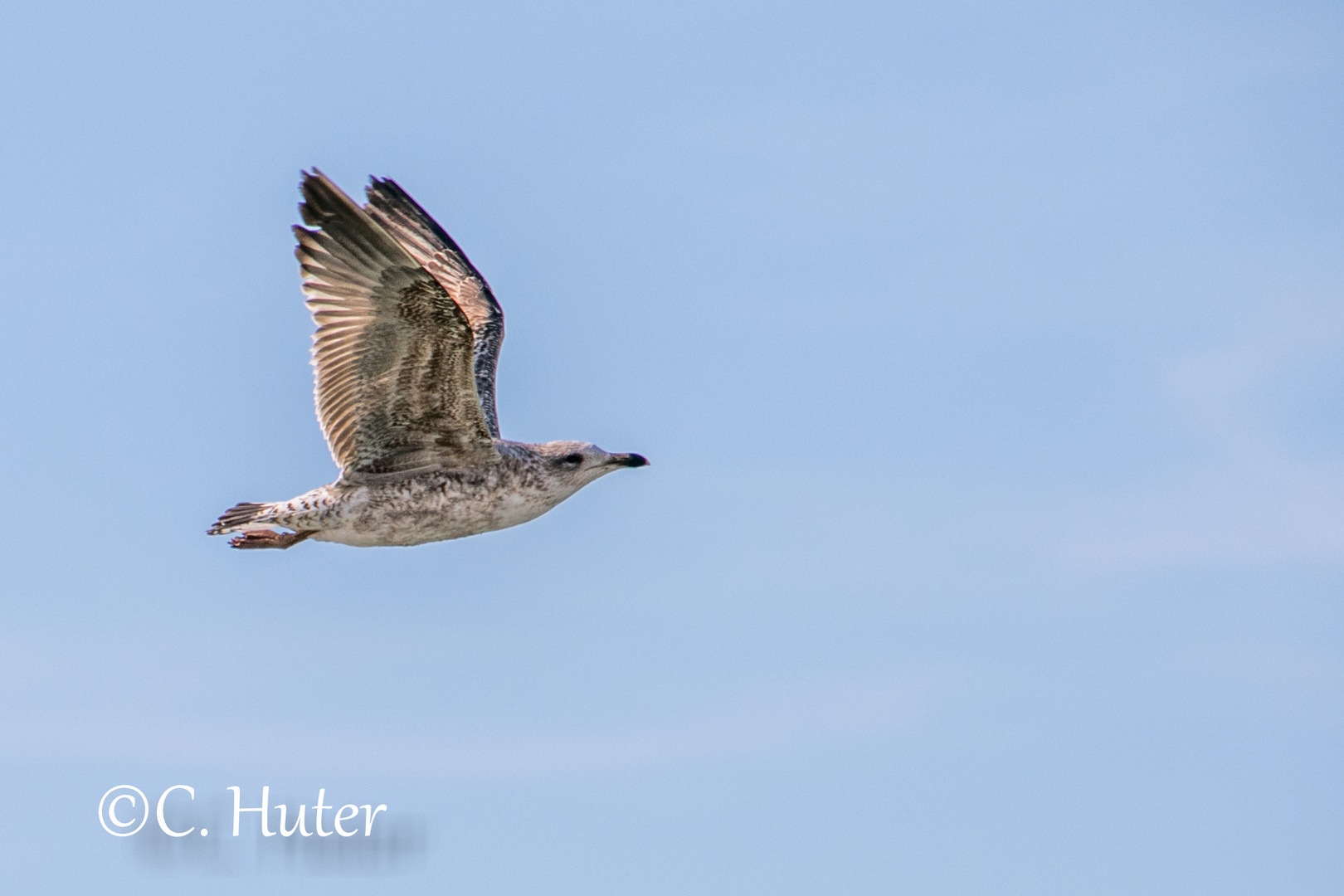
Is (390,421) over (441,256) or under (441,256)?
under

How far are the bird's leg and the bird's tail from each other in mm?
95

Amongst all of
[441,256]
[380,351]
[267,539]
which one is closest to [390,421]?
[380,351]

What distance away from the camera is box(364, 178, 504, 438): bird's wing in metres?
21.8

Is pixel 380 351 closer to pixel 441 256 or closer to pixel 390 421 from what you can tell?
pixel 390 421

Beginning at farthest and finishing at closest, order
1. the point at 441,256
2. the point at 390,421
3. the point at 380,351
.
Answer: the point at 441,256, the point at 390,421, the point at 380,351

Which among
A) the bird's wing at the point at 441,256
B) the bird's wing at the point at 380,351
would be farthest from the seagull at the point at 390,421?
the bird's wing at the point at 441,256

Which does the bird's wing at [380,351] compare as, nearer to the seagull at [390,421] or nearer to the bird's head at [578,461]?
the seagull at [390,421]

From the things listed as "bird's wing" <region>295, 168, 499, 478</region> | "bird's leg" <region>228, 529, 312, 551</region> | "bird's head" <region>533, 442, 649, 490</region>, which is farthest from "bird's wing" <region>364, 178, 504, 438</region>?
"bird's leg" <region>228, 529, 312, 551</region>

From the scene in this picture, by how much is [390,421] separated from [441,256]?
3803mm

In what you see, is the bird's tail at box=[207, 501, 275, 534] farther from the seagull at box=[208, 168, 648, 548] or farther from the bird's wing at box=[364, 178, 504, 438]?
the bird's wing at box=[364, 178, 504, 438]

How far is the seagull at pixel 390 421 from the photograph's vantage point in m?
19.3

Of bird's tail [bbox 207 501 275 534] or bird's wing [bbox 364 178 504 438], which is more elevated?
bird's wing [bbox 364 178 504 438]

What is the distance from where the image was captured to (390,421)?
19.9 metres

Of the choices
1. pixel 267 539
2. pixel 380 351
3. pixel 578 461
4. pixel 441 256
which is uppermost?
pixel 441 256
